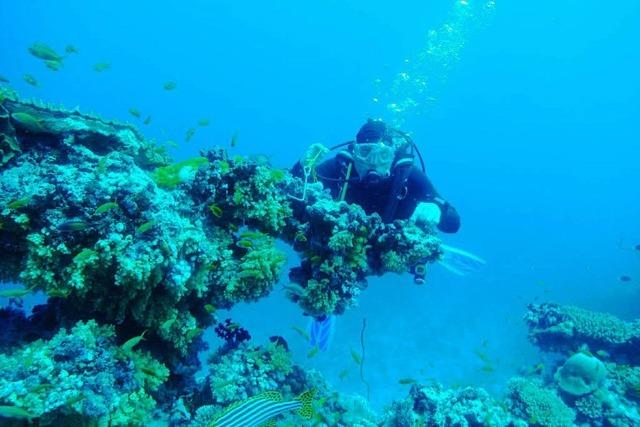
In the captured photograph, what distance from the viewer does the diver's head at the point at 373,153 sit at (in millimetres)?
6351

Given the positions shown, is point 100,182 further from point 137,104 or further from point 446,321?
point 137,104

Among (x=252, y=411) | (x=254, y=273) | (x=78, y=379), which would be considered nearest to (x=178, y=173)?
(x=254, y=273)

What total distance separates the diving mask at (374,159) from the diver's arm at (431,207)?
2.65ft

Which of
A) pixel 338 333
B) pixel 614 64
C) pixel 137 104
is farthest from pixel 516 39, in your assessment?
pixel 338 333

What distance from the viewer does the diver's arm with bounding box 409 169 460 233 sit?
239 inches

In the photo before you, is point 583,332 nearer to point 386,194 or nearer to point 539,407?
point 539,407

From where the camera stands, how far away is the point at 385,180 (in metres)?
6.56

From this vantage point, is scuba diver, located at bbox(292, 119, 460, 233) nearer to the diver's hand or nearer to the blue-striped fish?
the diver's hand

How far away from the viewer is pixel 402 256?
5340 millimetres

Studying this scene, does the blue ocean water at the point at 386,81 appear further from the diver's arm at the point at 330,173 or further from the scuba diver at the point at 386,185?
the diver's arm at the point at 330,173

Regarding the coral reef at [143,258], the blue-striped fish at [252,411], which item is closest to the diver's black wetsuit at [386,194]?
the coral reef at [143,258]

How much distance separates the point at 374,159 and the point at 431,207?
3.91 ft

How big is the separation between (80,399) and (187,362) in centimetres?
203

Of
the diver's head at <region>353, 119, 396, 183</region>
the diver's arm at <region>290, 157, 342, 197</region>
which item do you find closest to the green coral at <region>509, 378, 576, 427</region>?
the diver's head at <region>353, 119, 396, 183</region>
